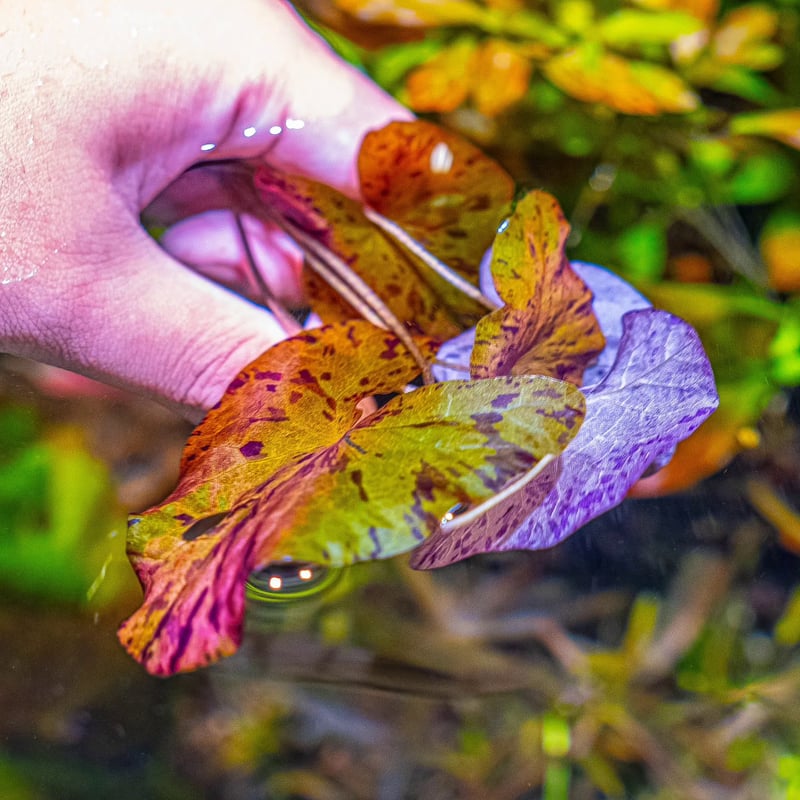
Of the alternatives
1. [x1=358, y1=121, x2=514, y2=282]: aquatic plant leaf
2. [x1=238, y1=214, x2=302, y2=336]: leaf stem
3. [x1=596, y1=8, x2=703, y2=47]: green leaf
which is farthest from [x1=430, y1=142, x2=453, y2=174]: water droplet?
[x1=596, y1=8, x2=703, y2=47]: green leaf

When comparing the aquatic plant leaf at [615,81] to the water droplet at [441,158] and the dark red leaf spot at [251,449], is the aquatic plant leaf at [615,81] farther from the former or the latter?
the dark red leaf spot at [251,449]

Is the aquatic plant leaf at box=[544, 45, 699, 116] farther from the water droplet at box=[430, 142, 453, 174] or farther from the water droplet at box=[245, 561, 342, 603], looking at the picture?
the water droplet at box=[245, 561, 342, 603]

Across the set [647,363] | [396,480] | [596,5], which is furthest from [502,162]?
[396,480]

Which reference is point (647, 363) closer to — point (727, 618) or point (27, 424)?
point (727, 618)

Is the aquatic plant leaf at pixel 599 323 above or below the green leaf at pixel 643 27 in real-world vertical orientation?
below

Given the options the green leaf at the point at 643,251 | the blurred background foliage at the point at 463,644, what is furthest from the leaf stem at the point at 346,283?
the green leaf at the point at 643,251

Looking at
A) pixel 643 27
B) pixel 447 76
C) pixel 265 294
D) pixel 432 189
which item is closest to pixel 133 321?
pixel 265 294

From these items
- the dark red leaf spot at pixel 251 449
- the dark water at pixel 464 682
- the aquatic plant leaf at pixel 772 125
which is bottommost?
the dark water at pixel 464 682
